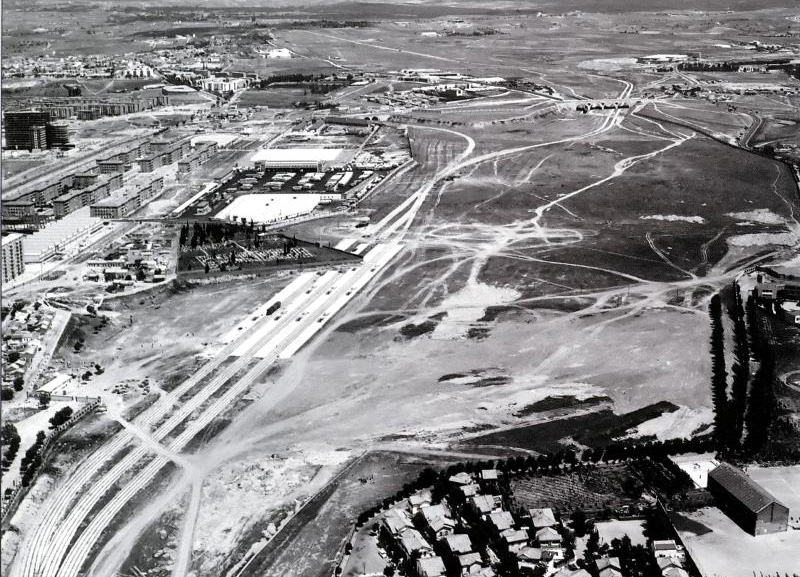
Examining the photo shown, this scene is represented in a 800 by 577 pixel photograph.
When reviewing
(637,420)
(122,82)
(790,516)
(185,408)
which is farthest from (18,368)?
(122,82)

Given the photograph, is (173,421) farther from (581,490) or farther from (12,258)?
(12,258)

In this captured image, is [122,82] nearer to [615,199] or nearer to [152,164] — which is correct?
[152,164]

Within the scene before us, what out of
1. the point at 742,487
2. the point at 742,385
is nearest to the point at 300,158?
the point at 742,385

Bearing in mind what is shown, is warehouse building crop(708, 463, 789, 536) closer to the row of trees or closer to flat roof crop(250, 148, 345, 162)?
the row of trees

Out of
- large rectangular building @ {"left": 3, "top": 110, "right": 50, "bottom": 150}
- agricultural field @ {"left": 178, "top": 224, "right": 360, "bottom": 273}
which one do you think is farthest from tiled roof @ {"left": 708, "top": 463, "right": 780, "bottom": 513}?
large rectangular building @ {"left": 3, "top": 110, "right": 50, "bottom": 150}

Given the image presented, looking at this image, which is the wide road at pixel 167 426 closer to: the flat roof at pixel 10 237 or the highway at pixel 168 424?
the highway at pixel 168 424
